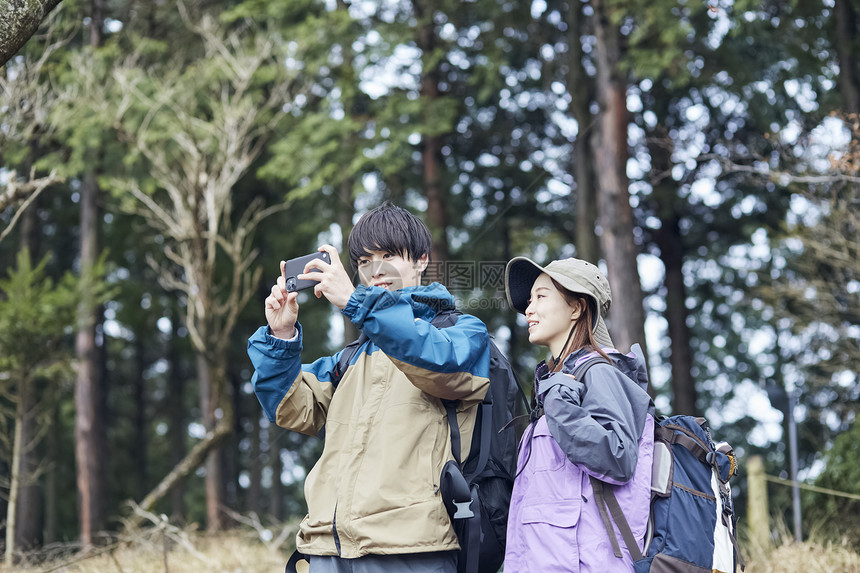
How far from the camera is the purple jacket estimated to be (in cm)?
221

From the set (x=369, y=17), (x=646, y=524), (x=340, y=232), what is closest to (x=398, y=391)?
(x=646, y=524)

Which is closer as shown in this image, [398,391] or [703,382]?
[398,391]

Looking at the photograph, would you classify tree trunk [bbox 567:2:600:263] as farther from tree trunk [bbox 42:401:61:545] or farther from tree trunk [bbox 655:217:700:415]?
tree trunk [bbox 42:401:61:545]

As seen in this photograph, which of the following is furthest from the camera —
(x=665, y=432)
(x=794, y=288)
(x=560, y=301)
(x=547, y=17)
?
(x=547, y=17)

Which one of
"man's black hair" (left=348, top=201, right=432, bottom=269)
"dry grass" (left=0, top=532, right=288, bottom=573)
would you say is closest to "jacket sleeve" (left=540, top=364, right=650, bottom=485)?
"man's black hair" (left=348, top=201, right=432, bottom=269)

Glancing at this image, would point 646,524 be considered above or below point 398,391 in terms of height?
below

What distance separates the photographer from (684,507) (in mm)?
2303

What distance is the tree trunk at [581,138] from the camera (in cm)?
1052

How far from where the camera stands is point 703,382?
757 inches

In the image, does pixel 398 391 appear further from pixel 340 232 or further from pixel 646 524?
pixel 340 232

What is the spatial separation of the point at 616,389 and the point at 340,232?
1014 centimetres

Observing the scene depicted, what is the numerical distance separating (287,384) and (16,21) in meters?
1.84

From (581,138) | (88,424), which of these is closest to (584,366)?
(581,138)

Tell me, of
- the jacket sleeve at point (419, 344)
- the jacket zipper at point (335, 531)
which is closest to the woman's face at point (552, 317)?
the jacket sleeve at point (419, 344)
